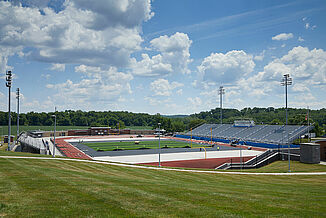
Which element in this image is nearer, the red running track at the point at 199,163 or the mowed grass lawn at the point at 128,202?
the mowed grass lawn at the point at 128,202

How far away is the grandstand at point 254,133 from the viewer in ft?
229

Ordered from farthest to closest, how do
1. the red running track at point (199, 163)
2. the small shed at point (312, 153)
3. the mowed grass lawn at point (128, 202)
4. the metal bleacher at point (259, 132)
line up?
1. the metal bleacher at point (259, 132)
2. the red running track at point (199, 163)
3. the small shed at point (312, 153)
4. the mowed grass lawn at point (128, 202)

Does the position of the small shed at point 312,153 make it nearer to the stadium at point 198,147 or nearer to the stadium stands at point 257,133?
the stadium at point 198,147

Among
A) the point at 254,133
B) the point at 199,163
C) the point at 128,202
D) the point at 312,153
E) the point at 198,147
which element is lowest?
the point at 199,163

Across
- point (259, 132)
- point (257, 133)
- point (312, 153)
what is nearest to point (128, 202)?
point (312, 153)

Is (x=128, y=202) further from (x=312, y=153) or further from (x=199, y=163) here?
(x=312, y=153)

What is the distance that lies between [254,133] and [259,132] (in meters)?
1.59

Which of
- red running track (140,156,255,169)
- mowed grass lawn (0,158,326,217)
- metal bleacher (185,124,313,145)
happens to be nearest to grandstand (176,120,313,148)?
metal bleacher (185,124,313,145)

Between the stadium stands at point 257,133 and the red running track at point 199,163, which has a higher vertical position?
the stadium stands at point 257,133

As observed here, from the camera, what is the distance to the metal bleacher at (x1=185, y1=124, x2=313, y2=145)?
70.4 meters

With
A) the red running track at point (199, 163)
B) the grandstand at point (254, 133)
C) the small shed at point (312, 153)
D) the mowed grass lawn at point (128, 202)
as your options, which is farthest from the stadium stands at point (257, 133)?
the mowed grass lawn at point (128, 202)

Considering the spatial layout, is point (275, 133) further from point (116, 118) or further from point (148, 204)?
point (116, 118)

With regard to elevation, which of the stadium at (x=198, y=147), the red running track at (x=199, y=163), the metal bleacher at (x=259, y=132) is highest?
the metal bleacher at (x=259, y=132)

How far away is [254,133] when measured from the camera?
83938 millimetres
